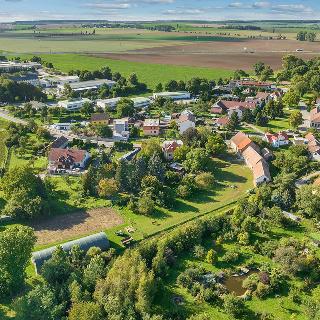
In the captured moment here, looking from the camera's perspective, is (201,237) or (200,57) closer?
(201,237)

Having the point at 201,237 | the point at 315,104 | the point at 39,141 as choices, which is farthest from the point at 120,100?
the point at 201,237

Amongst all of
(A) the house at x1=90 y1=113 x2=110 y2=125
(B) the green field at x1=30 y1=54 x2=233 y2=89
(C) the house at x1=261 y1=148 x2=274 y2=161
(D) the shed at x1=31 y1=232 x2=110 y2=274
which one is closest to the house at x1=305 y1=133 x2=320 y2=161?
(C) the house at x1=261 y1=148 x2=274 y2=161

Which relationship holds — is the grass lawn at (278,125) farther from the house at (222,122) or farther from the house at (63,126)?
the house at (63,126)

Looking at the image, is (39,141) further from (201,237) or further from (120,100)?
(201,237)

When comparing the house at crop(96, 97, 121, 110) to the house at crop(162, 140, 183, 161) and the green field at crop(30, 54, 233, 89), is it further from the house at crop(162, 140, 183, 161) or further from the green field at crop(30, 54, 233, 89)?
the house at crop(162, 140, 183, 161)

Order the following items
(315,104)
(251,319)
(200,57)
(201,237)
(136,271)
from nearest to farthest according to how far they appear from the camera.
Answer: (251,319) < (136,271) < (201,237) < (315,104) < (200,57)

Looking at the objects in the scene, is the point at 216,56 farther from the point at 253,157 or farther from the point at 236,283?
the point at 236,283
